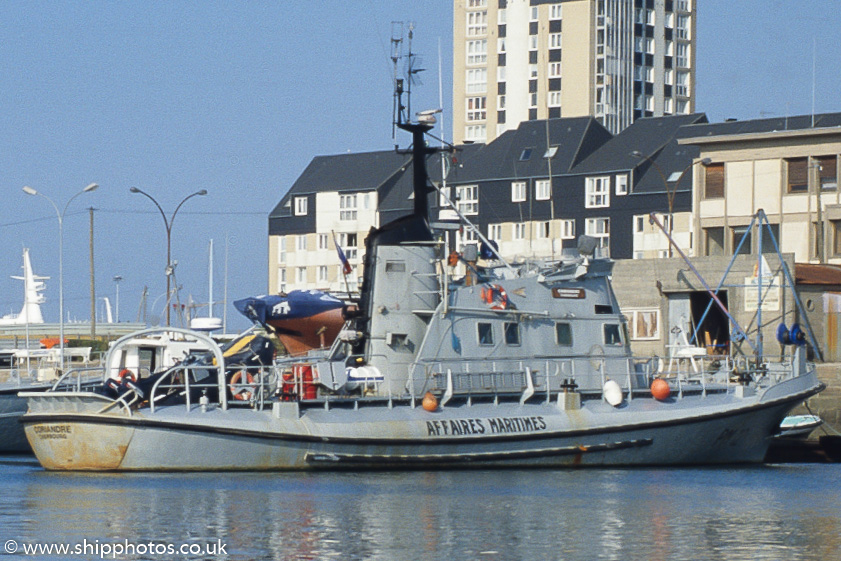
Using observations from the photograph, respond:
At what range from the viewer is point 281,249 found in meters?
102

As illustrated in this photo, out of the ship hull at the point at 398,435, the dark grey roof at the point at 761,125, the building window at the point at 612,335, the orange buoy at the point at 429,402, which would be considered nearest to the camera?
the ship hull at the point at 398,435

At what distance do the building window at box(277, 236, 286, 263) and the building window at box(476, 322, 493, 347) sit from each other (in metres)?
74.7

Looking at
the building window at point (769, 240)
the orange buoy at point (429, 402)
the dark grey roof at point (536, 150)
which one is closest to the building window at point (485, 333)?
the orange buoy at point (429, 402)

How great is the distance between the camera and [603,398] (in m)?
28.0

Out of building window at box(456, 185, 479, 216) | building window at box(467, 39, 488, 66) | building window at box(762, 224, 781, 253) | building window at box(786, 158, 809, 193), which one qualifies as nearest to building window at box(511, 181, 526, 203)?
building window at box(456, 185, 479, 216)

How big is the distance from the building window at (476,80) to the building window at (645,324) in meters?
75.2

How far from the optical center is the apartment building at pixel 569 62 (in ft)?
380

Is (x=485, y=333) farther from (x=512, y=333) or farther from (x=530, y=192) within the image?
(x=530, y=192)

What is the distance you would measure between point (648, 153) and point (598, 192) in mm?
3779

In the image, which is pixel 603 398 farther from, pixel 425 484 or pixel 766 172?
pixel 766 172

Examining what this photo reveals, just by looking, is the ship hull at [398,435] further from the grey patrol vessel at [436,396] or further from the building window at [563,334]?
the building window at [563,334]

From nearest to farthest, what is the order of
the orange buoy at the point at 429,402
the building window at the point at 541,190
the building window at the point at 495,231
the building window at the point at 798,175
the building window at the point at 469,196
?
the orange buoy at the point at 429,402 → the building window at the point at 798,175 → the building window at the point at 541,190 → the building window at the point at 469,196 → the building window at the point at 495,231

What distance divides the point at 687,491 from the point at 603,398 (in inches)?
148

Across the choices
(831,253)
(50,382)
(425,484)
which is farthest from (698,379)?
(831,253)
